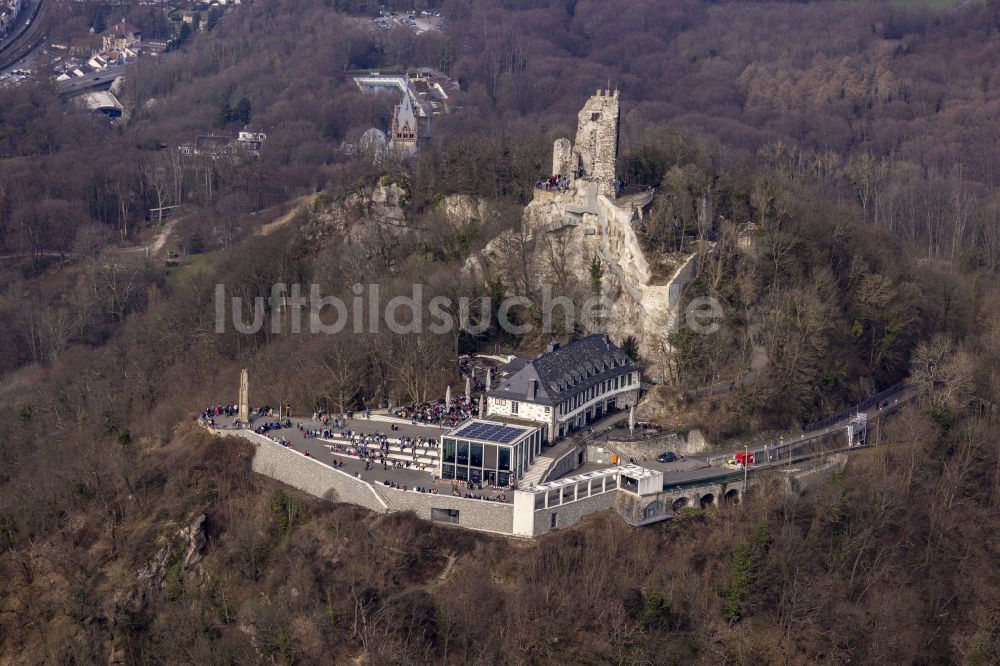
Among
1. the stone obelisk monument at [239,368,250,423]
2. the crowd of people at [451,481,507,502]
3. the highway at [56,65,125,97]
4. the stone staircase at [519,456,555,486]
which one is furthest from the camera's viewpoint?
the highway at [56,65,125,97]

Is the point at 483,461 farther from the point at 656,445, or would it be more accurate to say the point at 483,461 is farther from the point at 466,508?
the point at 656,445

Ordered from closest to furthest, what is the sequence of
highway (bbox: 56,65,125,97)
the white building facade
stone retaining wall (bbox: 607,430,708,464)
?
1. stone retaining wall (bbox: 607,430,708,464)
2. the white building facade
3. highway (bbox: 56,65,125,97)

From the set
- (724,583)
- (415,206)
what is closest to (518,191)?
(415,206)

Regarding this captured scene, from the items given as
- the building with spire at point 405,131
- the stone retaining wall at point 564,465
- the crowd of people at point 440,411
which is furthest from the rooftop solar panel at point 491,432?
the building with spire at point 405,131

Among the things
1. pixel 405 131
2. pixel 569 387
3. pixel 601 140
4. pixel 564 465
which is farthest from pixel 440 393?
pixel 405 131

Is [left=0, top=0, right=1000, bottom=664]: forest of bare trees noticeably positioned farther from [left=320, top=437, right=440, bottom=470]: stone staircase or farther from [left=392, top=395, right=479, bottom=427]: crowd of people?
[left=320, top=437, right=440, bottom=470]: stone staircase

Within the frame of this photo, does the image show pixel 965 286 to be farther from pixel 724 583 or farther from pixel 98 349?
pixel 98 349

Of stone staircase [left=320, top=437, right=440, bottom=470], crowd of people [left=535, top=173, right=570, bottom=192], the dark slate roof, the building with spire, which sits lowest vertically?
stone staircase [left=320, top=437, right=440, bottom=470]

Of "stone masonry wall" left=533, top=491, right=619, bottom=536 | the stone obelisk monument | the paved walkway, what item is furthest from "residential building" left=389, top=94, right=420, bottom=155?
"stone masonry wall" left=533, top=491, right=619, bottom=536
